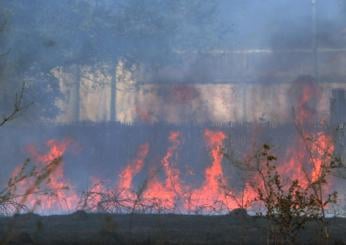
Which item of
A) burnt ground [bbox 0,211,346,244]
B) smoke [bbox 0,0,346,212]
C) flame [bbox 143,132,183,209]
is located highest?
smoke [bbox 0,0,346,212]

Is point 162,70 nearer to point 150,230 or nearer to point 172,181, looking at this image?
point 172,181

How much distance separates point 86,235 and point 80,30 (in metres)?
10.4

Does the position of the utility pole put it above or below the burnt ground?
above

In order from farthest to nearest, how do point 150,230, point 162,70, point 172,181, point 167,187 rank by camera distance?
point 162,70
point 167,187
point 172,181
point 150,230

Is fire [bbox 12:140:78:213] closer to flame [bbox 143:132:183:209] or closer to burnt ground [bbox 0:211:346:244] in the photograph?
flame [bbox 143:132:183:209]

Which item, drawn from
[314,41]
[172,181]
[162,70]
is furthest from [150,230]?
[162,70]

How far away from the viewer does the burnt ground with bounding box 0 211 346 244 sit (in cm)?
816

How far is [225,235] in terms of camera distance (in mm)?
8578

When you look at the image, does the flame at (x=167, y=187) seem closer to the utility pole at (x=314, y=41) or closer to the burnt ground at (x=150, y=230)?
the utility pole at (x=314, y=41)

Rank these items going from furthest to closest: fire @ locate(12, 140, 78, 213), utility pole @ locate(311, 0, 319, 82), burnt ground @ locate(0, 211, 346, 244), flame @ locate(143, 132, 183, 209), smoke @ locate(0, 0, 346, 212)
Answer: utility pole @ locate(311, 0, 319, 82), smoke @ locate(0, 0, 346, 212), flame @ locate(143, 132, 183, 209), fire @ locate(12, 140, 78, 213), burnt ground @ locate(0, 211, 346, 244)

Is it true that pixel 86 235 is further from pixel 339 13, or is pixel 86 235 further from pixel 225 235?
pixel 339 13

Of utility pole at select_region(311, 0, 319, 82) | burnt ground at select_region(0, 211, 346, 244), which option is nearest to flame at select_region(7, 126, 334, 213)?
utility pole at select_region(311, 0, 319, 82)

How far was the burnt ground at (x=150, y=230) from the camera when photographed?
8156 mm

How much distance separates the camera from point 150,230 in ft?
29.4
